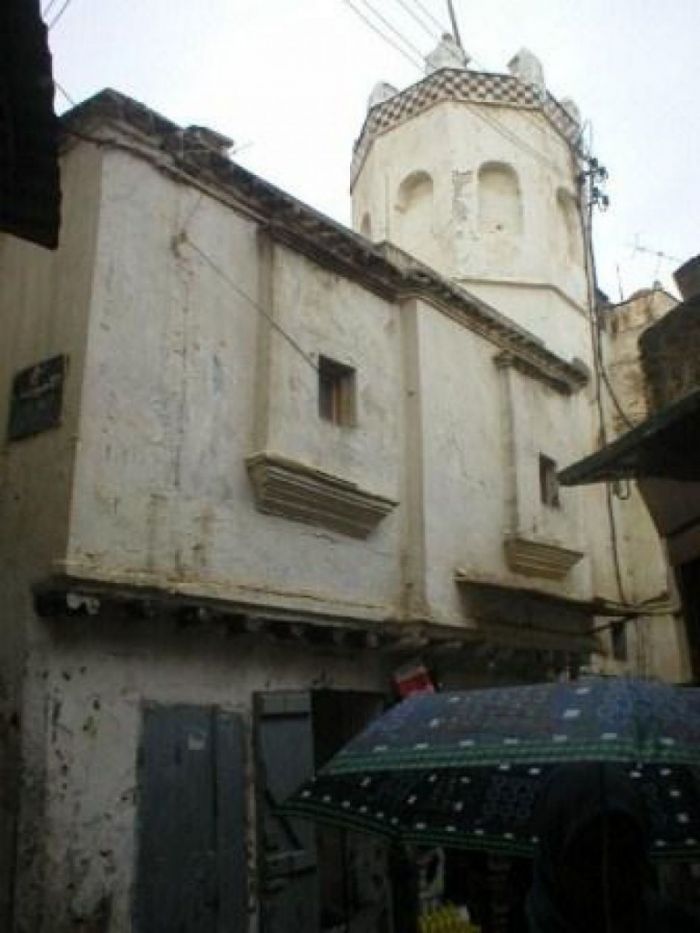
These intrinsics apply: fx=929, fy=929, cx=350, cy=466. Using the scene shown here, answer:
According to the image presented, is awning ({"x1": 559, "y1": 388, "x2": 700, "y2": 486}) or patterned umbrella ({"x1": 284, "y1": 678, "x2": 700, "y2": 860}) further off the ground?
awning ({"x1": 559, "y1": 388, "x2": 700, "y2": 486})

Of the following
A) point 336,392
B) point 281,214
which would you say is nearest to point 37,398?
point 281,214

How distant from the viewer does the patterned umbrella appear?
3.26m

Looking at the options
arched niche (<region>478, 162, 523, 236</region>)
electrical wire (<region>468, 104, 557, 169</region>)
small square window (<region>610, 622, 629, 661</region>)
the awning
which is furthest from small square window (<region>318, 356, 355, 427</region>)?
electrical wire (<region>468, 104, 557, 169</region>)

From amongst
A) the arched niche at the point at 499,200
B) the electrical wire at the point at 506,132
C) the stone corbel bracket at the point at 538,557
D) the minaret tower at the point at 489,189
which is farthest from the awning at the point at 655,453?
the electrical wire at the point at 506,132

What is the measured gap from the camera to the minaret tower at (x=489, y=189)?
52.6 ft

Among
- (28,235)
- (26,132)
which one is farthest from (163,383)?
(26,132)

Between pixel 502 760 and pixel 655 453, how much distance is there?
184 inches

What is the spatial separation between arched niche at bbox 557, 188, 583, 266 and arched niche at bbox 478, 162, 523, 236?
1015 millimetres

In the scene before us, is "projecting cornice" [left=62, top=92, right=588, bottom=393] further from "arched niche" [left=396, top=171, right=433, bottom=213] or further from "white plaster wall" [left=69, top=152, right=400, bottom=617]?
"arched niche" [left=396, top=171, right=433, bottom=213]

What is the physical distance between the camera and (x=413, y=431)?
36.1 ft

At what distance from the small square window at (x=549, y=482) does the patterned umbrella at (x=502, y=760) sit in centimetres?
924

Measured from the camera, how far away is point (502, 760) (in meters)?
3.38

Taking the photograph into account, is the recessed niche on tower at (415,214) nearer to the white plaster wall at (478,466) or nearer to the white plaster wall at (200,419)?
the white plaster wall at (478,466)

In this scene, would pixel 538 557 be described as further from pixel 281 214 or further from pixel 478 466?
pixel 281 214
